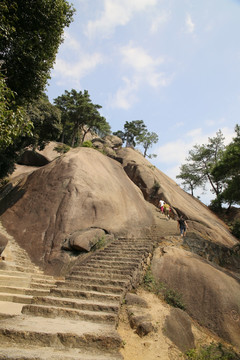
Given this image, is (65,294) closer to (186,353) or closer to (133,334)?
(133,334)

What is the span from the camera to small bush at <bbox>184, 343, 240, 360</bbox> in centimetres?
453

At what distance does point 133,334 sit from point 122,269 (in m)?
2.41

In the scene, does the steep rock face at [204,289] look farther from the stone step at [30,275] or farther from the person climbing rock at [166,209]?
the person climbing rock at [166,209]

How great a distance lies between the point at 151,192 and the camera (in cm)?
2175

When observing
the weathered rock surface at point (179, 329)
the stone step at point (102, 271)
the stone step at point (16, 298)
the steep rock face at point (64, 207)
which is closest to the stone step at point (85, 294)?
the stone step at point (16, 298)

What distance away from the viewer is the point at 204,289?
22.8 feet

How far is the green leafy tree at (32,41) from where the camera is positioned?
23.5 feet

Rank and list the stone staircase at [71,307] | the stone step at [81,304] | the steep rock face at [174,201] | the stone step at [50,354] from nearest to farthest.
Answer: the stone step at [50,354] → the stone staircase at [71,307] → the stone step at [81,304] → the steep rock face at [174,201]

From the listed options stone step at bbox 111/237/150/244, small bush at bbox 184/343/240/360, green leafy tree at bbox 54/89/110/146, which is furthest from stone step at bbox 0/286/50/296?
green leafy tree at bbox 54/89/110/146

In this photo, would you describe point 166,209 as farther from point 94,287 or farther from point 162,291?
point 94,287

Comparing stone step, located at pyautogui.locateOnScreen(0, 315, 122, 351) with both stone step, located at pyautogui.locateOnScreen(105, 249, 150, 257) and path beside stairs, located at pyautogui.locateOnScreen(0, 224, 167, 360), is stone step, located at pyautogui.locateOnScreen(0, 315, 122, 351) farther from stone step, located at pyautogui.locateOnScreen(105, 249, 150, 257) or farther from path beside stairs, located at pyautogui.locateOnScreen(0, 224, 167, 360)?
stone step, located at pyautogui.locateOnScreen(105, 249, 150, 257)

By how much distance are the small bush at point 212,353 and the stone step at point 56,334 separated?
6.58 ft

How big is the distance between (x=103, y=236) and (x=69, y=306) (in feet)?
17.6

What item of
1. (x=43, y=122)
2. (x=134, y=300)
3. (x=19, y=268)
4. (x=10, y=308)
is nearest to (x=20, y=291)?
(x=10, y=308)
